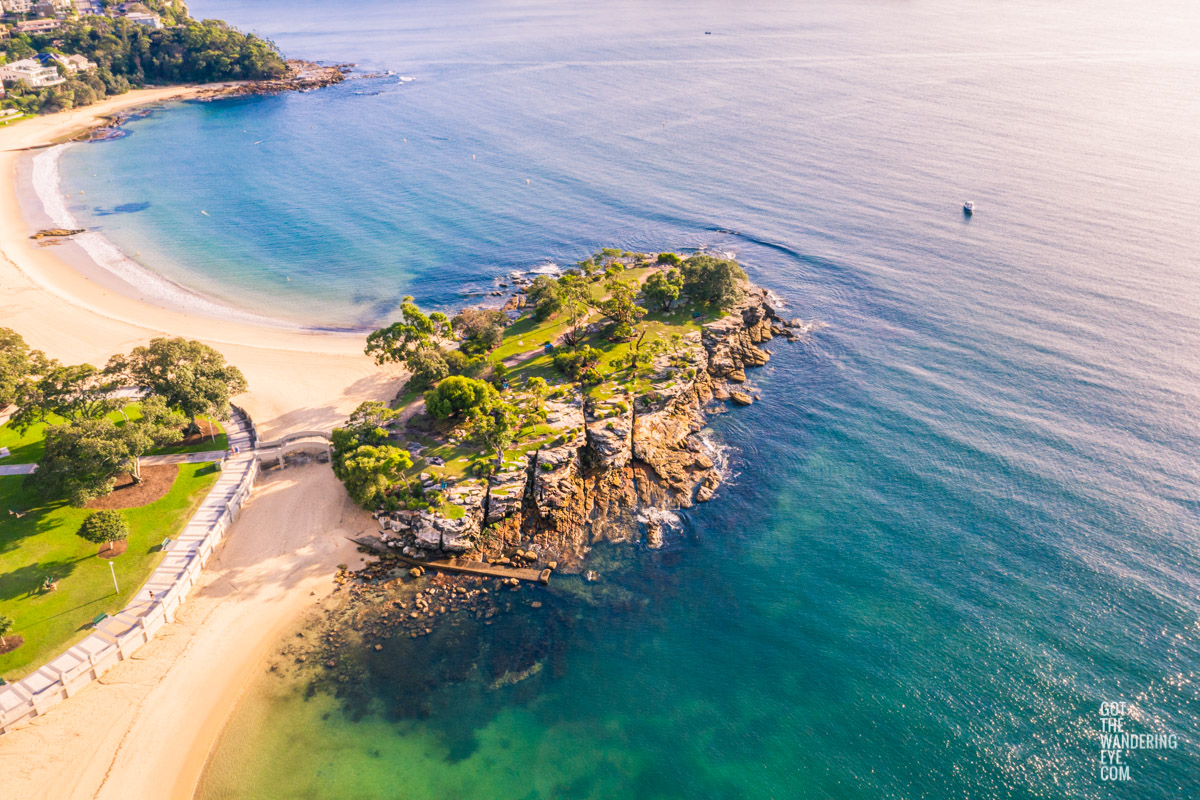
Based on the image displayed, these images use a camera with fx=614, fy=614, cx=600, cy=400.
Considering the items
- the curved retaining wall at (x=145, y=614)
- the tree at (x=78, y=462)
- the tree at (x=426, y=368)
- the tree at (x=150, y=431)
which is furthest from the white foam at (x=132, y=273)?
the tree at (x=78, y=462)

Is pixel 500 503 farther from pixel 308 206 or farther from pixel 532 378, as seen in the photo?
pixel 308 206

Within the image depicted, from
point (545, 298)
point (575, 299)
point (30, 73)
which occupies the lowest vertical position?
point (575, 299)

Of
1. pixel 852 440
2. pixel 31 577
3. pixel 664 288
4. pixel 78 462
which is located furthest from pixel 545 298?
pixel 31 577

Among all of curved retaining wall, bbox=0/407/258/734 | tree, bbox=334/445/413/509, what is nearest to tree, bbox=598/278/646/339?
tree, bbox=334/445/413/509

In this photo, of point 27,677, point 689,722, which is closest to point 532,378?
point 689,722

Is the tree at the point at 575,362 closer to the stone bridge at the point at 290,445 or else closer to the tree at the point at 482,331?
the tree at the point at 482,331

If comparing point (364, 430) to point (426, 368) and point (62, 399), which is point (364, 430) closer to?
point (426, 368)

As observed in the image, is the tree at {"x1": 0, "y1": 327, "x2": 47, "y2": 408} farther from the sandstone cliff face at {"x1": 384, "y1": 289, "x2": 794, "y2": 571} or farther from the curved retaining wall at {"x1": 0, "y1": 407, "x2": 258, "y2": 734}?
the sandstone cliff face at {"x1": 384, "y1": 289, "x2": 794, "y2": 571}
